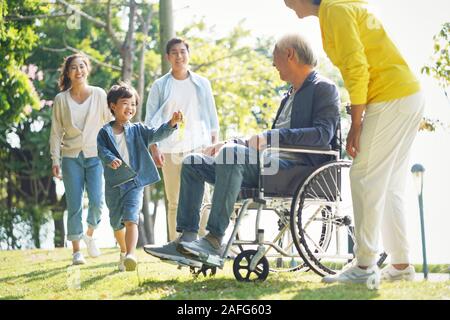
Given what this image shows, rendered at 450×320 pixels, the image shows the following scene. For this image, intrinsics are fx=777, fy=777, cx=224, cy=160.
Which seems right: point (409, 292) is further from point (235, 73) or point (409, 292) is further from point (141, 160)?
point (235, 73)

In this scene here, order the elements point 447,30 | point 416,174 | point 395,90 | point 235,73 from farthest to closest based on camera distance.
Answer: point 235,73
point 416,174
point 447,30
point 395,90

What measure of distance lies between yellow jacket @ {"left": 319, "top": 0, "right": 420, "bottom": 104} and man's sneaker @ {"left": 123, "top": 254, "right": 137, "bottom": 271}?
2.26 m

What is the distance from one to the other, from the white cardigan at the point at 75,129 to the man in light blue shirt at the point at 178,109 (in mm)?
487

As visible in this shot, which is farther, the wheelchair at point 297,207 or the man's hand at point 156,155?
the man's hand at point 156,155

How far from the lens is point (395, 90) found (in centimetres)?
399

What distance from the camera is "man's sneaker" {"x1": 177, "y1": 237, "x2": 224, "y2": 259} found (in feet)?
13.6

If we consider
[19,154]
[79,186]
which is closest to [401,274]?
[79,186]

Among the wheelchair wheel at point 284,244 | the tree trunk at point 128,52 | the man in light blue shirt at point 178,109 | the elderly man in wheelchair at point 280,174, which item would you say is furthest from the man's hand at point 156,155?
the tree trunk at point 128,52

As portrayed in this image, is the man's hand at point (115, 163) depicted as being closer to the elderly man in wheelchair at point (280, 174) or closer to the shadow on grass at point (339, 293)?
the elderly man in wheelchair at point (280, 174)

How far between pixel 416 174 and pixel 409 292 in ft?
21.8

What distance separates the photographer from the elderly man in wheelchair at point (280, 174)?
4.25 m

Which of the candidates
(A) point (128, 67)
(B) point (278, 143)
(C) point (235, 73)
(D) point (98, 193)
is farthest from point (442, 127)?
(C) point (235, 73)

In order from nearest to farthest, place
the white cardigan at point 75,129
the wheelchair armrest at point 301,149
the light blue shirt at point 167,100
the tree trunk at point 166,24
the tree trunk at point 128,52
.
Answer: the wheelchair armrest at point 301,149
the light blue shirt at point 167,100
the white cardigan at point 75,129
the tree trunk at point 166,24
the tree trunk at point 128,52

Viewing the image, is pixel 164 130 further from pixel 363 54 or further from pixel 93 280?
pixel 363 54
